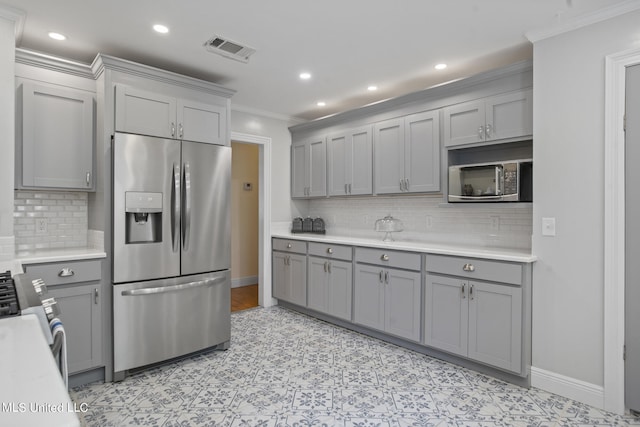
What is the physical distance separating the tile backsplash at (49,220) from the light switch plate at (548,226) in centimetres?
373

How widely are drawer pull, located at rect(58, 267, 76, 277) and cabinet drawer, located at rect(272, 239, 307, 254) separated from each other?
7.61 ft

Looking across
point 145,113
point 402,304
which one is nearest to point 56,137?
point 145,113

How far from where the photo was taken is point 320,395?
8.23 feet

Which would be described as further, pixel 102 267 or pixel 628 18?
pixel 102 267

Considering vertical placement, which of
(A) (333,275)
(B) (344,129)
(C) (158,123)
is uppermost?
(B) (344,129)

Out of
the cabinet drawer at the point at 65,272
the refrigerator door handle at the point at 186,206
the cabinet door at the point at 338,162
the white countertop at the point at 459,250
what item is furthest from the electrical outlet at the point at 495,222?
the cabinet drawer at the point at 65,272

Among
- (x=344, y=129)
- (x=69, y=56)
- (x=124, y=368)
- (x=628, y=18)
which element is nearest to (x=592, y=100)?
(x=628, y=18)

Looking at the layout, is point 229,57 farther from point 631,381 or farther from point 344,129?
point 631,381

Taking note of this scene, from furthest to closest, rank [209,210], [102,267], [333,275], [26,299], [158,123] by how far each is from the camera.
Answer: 1. [333,275]
2. [209,210]
3. [158,123]
4. [102,267]
5. [26,299]

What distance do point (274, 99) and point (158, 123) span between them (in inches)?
62.3

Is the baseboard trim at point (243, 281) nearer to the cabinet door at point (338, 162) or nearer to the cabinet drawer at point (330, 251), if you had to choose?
the cabinet drawer at point (330, 251)

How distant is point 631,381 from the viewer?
7.39 feet

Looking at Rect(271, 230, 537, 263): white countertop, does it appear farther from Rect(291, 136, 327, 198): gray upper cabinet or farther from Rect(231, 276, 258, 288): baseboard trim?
Rect(231, 276, 258, 288): baseboard trim

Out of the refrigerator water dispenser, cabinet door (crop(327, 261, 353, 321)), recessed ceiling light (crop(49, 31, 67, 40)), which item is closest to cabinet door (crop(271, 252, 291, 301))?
cabinet door (crop(327, 261, 353, 321))
